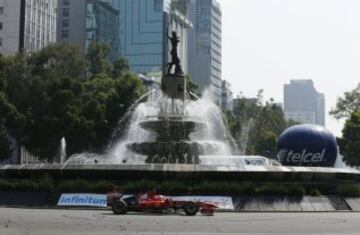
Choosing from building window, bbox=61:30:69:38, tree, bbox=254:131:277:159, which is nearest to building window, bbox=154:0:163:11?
building window, bbox=61:30:69:38

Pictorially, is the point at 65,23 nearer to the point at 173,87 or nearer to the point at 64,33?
the point at 64,33

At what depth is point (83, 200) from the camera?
26.6 meters

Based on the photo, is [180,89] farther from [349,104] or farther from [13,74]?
[349,104]

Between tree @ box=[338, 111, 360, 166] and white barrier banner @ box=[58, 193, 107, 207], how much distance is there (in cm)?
4857

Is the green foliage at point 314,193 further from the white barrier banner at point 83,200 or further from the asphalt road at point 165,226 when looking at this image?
the white barrier banner at point 83,200

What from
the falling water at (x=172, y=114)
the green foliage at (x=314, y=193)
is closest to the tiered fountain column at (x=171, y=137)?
the falling water at (x=172, y=114)

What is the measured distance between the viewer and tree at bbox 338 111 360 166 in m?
70.2

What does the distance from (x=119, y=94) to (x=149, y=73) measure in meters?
75.0

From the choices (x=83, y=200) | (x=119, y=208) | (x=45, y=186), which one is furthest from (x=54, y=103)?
(x=119, y=208)

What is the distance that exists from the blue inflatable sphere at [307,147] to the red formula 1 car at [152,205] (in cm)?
2991

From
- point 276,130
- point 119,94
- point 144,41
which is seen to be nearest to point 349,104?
point 119,94

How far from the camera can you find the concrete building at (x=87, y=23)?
5522 inches

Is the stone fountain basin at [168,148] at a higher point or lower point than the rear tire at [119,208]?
higher

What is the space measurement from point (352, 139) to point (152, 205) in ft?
169
